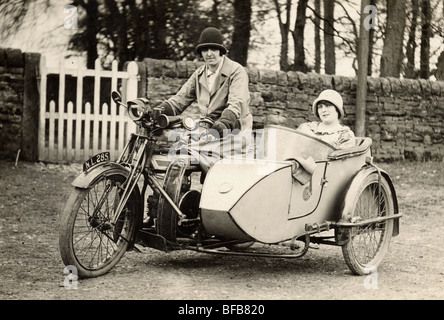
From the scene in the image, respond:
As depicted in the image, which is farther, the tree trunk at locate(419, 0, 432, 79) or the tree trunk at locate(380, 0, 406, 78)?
the tree trunk at locate(419, 0, 432, 79)

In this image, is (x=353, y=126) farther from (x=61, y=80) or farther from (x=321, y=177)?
Answer: (x=321, y=177)

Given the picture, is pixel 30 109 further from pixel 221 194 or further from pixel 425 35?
pixel 425 35

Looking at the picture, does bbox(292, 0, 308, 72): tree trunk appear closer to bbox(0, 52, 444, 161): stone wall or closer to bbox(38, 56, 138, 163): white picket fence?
bbox(0, 52, 444, 161): stone wall

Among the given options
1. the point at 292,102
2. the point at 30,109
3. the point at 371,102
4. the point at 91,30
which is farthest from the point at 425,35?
the point at 30,109

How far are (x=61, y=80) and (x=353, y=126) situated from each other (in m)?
5.73

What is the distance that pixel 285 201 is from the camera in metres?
5.29

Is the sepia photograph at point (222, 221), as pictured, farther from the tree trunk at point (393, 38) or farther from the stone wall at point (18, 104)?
the tree trunk at point (393, 38)

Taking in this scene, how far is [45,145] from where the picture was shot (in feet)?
40.1

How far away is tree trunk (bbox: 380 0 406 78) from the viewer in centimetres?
1598

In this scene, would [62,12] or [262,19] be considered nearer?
[62,12]

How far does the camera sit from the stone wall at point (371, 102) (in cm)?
1254

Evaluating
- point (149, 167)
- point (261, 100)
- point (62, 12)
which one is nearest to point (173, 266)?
point (149, 167)

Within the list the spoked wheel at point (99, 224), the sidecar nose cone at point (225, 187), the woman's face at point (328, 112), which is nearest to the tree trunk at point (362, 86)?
the woman's face at point (328, 112)

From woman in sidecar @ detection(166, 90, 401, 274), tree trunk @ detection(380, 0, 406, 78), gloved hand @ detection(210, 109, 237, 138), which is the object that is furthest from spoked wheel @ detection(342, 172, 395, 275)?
tree trunk @ detection(380, 0, 406, 78)
